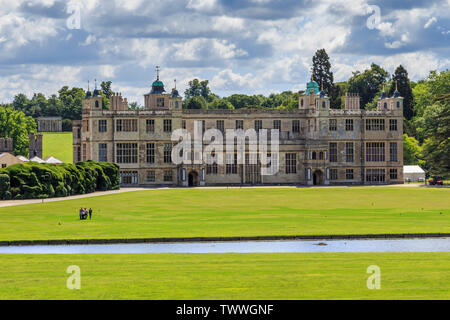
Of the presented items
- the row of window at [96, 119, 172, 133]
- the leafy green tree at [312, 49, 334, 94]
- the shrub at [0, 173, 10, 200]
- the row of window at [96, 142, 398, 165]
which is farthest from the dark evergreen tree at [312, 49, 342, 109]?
the shrub at [0, 173, 10, 200]

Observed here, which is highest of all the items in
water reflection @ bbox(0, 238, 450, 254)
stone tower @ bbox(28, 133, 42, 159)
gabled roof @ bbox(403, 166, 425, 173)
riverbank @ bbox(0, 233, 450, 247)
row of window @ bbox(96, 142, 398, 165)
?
stone tower @ bbox(28, 133, 42, 159)

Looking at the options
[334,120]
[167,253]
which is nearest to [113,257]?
[167,253]

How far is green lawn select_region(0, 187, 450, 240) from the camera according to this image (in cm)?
3891

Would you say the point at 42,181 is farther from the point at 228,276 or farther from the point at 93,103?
the point at 228,276

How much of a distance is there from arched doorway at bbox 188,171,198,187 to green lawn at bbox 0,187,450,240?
31676 millimetres

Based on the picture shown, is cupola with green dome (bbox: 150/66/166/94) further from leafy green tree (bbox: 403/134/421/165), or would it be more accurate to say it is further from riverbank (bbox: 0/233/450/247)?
riverbank (bbox: 0/233/450/247)

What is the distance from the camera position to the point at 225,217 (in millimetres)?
47312

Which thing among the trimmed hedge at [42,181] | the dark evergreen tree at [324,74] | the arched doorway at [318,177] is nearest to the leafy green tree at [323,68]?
the dark evergreen tree at [324,74]

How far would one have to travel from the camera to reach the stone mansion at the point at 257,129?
9825 centimetres

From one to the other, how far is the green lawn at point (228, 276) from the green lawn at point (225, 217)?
320 inches

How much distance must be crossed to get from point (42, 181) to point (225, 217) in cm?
2652

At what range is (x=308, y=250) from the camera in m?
32.5

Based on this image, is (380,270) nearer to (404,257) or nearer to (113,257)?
(404,257)
